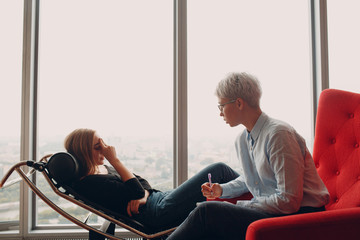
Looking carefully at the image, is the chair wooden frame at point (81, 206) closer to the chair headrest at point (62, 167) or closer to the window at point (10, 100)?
the chair headrest at point (62, 167)

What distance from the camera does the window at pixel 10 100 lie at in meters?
1.98

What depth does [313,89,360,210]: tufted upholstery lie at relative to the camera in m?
Result: 1.30

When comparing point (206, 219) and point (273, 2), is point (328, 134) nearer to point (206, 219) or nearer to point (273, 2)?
point (206, 219)

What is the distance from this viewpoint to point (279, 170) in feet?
3.39

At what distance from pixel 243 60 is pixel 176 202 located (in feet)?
4.31

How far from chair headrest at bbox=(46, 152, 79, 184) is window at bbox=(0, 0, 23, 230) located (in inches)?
36.9

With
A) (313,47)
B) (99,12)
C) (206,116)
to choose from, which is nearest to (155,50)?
(99,12)

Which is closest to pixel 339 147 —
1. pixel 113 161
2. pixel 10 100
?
pixel 113 161

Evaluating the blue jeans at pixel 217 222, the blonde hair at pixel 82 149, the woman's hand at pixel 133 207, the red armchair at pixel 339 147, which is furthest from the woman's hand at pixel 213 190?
the blonde hair at pixel 82 149

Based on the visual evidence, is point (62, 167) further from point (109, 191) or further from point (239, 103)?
point (239, 103)

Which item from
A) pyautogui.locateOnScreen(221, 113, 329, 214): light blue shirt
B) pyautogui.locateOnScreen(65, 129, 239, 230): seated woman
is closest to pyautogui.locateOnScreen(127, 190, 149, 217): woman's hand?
pyautogui.locateOnScreen(65, 129, 239, 230): seated woman

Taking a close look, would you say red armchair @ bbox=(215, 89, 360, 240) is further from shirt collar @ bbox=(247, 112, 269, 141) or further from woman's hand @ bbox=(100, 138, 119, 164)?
woman's hand @ bbox=(100, 138, 119, 164)

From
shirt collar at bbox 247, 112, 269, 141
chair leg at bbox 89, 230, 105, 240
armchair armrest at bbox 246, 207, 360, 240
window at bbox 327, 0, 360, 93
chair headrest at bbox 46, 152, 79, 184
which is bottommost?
chair leg at bbox 89, 230, 105, 240

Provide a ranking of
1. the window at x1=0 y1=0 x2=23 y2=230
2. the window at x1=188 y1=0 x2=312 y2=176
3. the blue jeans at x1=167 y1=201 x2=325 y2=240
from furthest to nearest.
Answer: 1. the window at x1=188 y1=0 x2=312 y2=176
2. the window at x1=0 y1=0 x2=23 y2=230
3. the blue jeans at x1=167 y1=201 x2=325 y2=240
